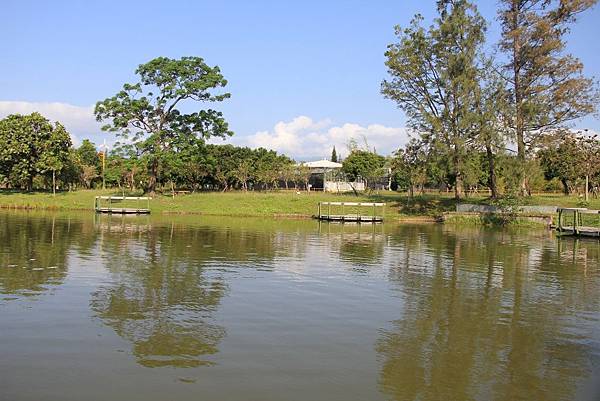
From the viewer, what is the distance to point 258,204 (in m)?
46.1

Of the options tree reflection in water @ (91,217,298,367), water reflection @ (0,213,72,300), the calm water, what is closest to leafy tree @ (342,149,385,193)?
tree reflection in water @ (91,217,298,367)

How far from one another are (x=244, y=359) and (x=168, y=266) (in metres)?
8.68

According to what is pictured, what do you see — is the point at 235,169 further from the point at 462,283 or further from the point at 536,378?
the point at 536,378

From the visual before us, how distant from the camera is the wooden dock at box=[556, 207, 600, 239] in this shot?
29984 mm

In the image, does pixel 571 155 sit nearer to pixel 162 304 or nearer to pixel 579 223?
pixel 579 223

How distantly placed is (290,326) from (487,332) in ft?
11.7

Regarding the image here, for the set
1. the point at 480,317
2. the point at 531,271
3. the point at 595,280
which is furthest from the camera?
the point at 531,271

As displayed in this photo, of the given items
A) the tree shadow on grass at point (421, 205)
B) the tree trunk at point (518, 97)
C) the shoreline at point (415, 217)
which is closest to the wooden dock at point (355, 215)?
→ the shoreline at point (415, 217)

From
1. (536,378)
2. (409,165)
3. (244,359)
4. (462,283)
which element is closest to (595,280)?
(462,283)

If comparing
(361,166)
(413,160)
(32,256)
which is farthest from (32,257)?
(361,166)

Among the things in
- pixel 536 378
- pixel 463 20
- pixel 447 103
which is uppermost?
pixel 463 20

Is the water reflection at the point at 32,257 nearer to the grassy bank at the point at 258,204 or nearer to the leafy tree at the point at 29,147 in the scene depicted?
the grassy bank at the point at 258,204

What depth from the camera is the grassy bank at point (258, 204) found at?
145ft

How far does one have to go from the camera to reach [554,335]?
10227 millimetres
